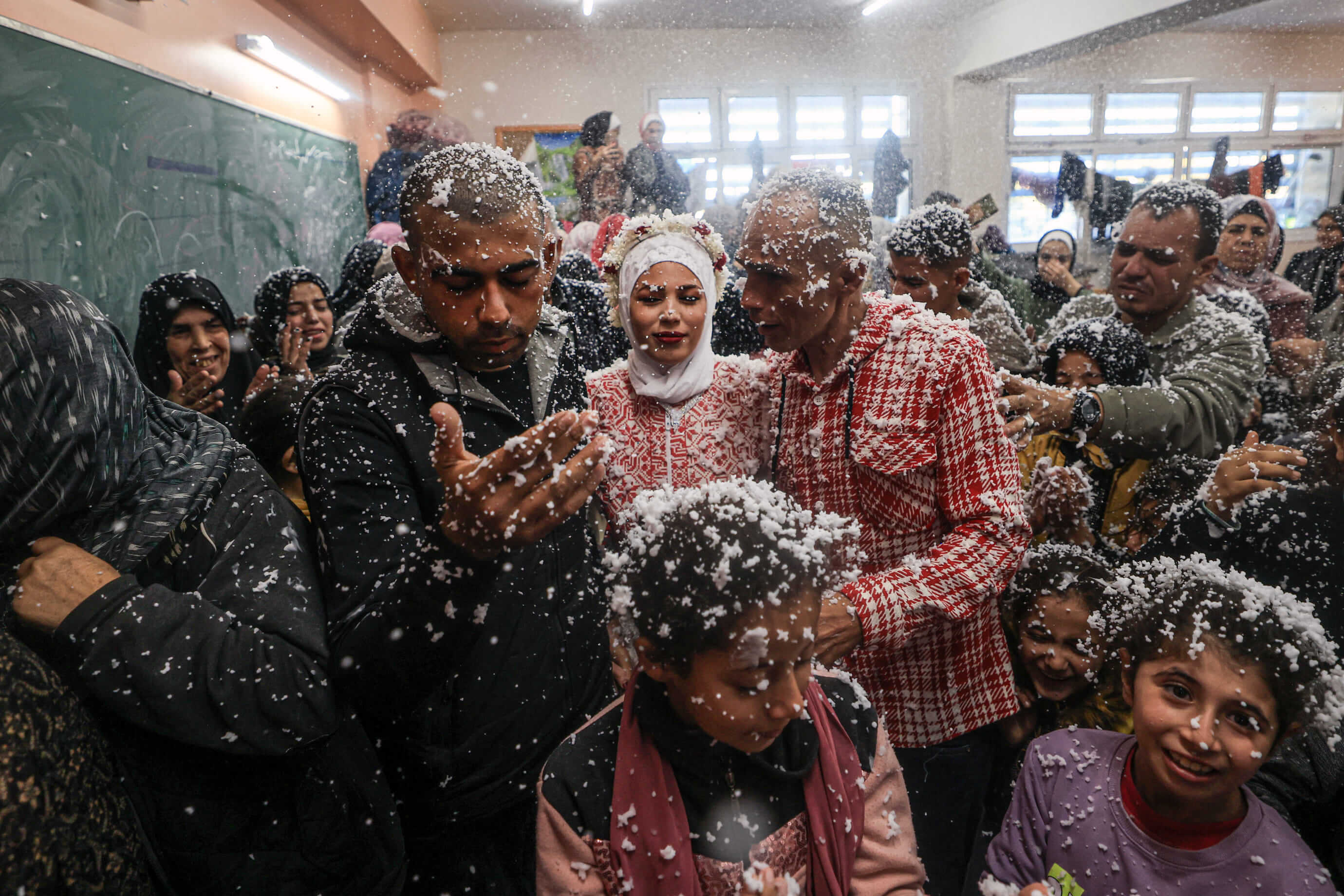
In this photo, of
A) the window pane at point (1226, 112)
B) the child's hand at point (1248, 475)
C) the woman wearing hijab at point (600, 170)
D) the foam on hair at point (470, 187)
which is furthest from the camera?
the window pane at point (1226, 112)

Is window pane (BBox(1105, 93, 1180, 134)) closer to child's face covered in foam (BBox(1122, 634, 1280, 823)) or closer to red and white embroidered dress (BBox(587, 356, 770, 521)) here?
red and white embroidered dress (BBox(587, 356, 770, 521))

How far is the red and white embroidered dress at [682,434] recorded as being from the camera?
171 centimetres

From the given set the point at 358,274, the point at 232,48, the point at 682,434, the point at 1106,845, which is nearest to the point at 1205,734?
the point at 1106,845

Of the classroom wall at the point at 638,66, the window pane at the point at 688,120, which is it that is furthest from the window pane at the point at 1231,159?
the window pane at the point at 688,120

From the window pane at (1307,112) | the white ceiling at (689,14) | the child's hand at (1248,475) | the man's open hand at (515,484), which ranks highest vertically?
the white ceiling at (689,14)

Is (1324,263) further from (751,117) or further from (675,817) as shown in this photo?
(751,117)

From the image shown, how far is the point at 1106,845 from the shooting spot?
1315 mm

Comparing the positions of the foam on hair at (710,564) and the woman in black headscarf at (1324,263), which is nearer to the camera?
the foam on hair at (710,564)

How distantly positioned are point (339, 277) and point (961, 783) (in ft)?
21.2

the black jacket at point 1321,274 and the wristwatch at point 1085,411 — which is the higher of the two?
the black jacket at point 1321,274

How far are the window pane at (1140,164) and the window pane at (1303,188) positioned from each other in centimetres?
153

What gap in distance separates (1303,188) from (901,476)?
12981 millimetres

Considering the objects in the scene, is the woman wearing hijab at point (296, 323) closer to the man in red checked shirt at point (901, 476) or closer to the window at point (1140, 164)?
the man in red checked shirt at point (901, 476)

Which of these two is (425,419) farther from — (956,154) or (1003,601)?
(956,154)
